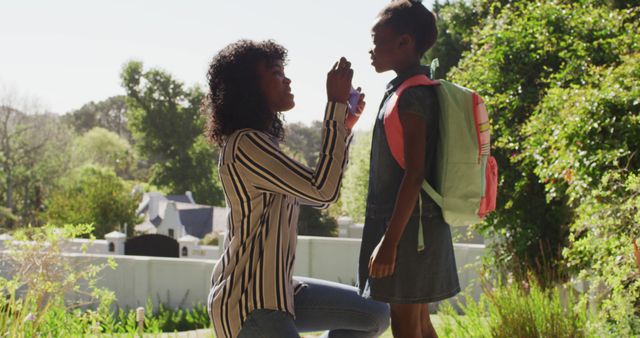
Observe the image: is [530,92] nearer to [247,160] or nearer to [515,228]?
[515,228]

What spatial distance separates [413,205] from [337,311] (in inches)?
17.9

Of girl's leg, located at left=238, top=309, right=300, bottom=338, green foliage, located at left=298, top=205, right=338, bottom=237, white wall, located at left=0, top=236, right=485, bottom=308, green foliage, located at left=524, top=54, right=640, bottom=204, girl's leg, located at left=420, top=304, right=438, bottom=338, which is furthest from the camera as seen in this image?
green foliage, located at left=298, top=205, right=338, bottom=237

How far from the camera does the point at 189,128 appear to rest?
5397cm

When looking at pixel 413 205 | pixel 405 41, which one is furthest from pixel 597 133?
pixel 413 205

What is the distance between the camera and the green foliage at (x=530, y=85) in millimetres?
6270

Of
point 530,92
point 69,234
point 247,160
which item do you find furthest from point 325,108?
point 530,92

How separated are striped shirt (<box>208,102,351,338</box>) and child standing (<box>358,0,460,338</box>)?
20 centimetres

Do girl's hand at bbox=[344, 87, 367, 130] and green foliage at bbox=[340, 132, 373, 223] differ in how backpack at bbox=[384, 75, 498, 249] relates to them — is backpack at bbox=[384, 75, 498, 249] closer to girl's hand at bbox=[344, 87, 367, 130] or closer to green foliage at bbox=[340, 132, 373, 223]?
girl's hand at bbox=[344, 87, 367, 130]

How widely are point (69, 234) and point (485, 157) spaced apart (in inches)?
128

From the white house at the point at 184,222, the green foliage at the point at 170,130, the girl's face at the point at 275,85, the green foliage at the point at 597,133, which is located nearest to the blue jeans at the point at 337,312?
the girl's face at the point at 275,85

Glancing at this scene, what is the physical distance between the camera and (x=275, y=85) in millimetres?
2398

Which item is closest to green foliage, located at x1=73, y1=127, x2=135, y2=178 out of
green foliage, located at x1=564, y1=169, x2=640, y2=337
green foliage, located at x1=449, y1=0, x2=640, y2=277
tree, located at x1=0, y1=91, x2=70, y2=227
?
tree, located at x1=0, y1=91, x2=70, y2=227

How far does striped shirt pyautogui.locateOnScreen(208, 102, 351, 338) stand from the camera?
223 centimetres

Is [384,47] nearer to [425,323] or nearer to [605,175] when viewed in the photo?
[425,323]
